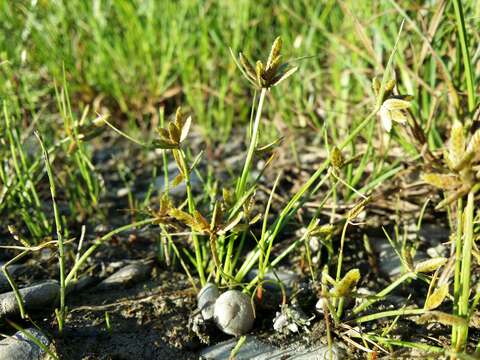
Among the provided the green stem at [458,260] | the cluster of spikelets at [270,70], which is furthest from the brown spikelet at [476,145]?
the cluster of spikelets at [270,70]

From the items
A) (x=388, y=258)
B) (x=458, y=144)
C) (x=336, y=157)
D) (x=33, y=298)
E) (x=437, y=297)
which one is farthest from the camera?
(x=388, y=258)

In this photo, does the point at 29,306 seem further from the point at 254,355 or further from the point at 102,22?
the point at 102,22

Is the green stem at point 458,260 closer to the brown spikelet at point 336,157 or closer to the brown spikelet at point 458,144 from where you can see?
the brown spikelet at point 458,144

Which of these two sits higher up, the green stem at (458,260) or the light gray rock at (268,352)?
the green stem at (458,260)

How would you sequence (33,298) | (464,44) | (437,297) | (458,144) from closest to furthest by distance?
1. (458,144)
2. (437,297)
3. (33,298)
4. (464,44)

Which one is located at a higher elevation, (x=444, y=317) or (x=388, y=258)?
(x=444, y=317)

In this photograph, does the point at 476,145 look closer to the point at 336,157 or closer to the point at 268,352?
the point at 336,157

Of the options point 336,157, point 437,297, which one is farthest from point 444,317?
point 336,157
